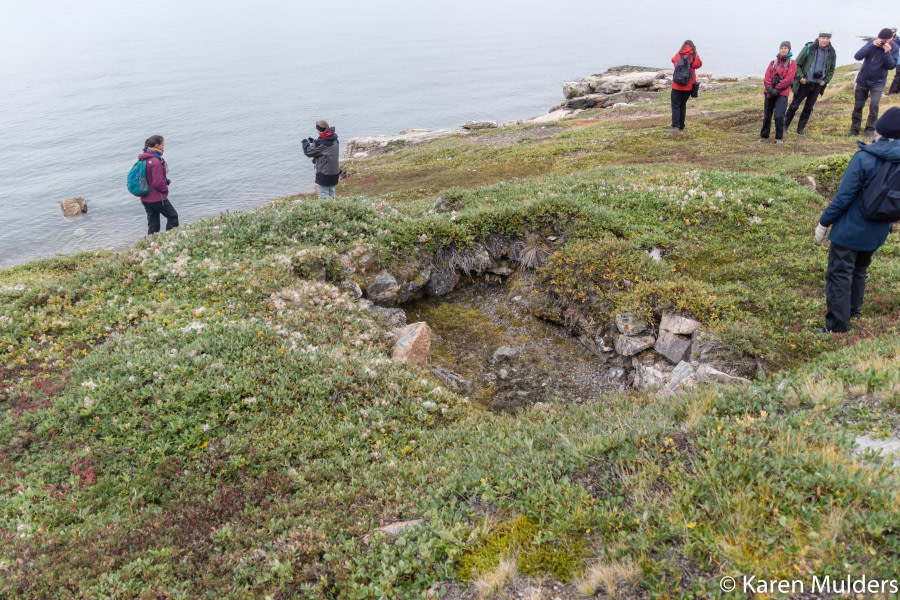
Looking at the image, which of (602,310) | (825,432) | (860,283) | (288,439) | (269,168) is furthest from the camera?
(269,168)

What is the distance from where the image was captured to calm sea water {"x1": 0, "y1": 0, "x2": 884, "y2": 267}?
43562 mm

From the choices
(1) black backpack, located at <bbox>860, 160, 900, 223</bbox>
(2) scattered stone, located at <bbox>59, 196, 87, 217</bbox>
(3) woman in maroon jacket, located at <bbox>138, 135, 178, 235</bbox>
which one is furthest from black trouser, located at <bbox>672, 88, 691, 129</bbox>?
(2) scattered stone, located at <bbox>59, 196, 87, 217</bbox>

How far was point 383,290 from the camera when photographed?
14195mm

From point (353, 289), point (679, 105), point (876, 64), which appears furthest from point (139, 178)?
point (876, 64)

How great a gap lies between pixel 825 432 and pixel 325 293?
10.3 metres

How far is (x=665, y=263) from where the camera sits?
1385cm

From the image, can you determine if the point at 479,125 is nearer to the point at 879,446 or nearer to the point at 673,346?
the point at 673,346

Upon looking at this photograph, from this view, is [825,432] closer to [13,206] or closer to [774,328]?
[774,328]

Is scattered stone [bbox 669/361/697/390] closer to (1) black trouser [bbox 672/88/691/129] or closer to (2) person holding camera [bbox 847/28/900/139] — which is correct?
(2) person holding camera [bbox 847/28/900/139]

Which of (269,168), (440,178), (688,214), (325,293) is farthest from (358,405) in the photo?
(269,168)

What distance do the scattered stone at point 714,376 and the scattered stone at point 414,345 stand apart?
5748 mm

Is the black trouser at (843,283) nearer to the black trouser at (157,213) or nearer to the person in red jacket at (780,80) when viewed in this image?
the person in red jacket at (780,80)

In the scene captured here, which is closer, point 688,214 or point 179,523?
point 179,523

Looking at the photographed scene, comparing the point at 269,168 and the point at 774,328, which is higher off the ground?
the point at 269,168
